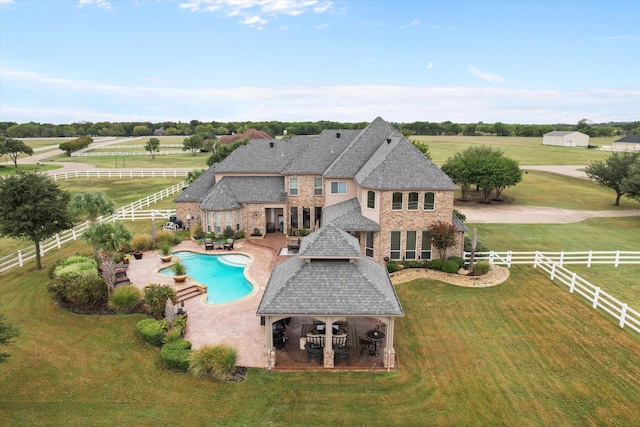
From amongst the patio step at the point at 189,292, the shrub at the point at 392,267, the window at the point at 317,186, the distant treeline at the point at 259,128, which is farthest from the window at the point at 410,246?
the distant treeline at the point at 259,128

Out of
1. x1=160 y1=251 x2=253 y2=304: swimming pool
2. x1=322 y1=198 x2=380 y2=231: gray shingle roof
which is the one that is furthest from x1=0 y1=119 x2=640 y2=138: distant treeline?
x1=160 y1=251 x2=253 y2=304: swimming pool

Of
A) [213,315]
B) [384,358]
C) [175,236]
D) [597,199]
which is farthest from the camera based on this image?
[597,199]

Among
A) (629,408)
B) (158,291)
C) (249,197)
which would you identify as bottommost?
(629,408)

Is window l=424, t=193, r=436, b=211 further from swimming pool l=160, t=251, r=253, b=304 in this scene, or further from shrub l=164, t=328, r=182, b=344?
shrub l=164, t=328, r=182, b=344

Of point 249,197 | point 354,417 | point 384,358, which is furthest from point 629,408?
point 249,197

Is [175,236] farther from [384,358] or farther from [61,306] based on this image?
[384,358]

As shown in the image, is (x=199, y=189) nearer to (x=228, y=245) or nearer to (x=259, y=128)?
(x=228, y=245)

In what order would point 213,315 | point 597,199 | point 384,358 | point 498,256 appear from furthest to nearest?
1. point 597,199
2. point 498,256
3. point 213,315
4. point 384,358

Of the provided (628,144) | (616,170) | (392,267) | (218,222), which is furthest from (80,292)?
(628,144)
